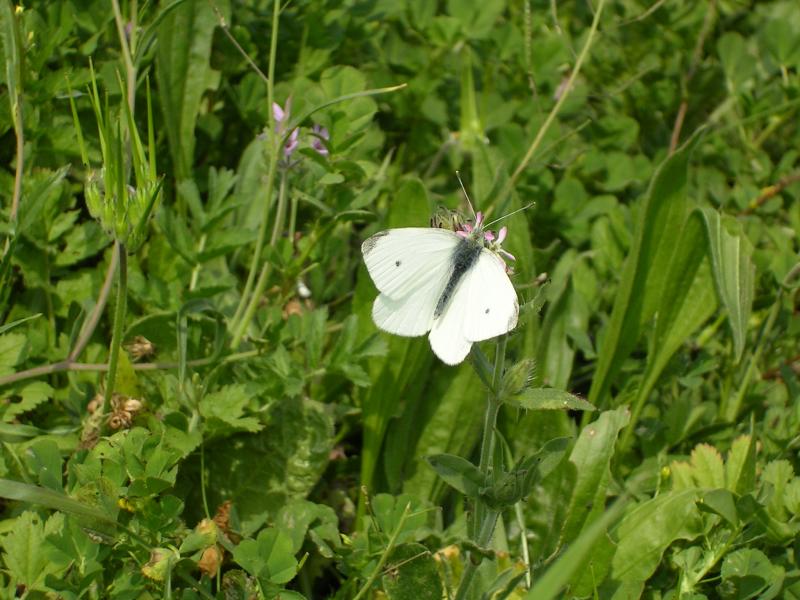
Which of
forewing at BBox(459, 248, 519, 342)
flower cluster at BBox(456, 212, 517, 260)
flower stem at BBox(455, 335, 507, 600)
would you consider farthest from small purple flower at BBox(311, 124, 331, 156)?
flower stem at BBox(455, 335, 507, 600)

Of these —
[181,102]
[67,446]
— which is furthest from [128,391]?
[181,102]

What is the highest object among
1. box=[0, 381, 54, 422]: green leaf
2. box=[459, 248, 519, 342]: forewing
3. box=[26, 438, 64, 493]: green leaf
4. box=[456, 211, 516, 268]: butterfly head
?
box=[456, 211, 516, 268]: butterfly head

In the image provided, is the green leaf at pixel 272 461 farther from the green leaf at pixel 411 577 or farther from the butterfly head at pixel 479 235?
the butterfly head at pixel 479 235

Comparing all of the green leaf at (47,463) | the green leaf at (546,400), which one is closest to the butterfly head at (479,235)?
the green leaf at (546,400)

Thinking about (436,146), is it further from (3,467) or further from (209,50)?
(3,467)

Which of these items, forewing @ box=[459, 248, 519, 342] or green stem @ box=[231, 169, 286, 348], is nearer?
forewing @ box=[459, 248, 519, 342]

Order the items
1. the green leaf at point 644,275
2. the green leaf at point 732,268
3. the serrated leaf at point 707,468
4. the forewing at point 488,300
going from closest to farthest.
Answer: the forewing at point 488,300 → the serrated leaf at point 707,468 → the green leaf at point 732,268 → the green leaf at point 644,275

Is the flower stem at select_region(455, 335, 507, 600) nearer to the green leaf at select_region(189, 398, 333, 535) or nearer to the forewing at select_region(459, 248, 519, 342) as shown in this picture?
the forewing at select_region(459, 248, 519, 342)
